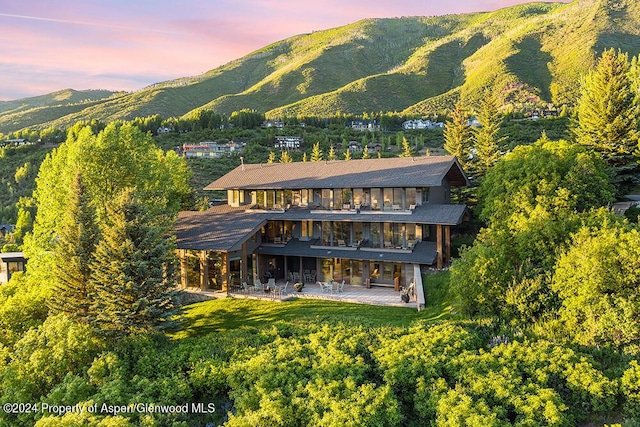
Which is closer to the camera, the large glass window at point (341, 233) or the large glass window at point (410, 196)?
the large glass window at point (410, 196)

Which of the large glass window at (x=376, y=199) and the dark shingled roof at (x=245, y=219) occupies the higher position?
the large glass window at (x=376, y=199)

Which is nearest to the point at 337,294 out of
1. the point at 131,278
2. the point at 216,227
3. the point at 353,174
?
the point at 353,174

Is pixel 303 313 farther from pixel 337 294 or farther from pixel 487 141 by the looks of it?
pixel 487 141

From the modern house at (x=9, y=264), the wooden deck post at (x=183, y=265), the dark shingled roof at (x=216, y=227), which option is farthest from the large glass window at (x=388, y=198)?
the modern house at (x=9, y=264)

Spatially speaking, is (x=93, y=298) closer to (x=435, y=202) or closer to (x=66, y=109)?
(x=435, y=202)

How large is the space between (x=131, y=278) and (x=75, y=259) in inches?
144

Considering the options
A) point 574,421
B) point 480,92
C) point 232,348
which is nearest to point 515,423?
point 574,421

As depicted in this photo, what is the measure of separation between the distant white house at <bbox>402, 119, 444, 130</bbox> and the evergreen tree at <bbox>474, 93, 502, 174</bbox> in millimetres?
66111

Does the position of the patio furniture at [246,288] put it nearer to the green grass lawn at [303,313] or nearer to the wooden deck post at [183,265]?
the green grass lawn at [303,313]

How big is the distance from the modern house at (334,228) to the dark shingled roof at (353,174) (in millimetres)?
74

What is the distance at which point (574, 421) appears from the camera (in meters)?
12.3

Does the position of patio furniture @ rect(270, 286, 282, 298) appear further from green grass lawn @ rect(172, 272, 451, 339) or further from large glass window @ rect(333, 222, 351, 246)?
large glass window @ rect(333, 222, 351, 246)

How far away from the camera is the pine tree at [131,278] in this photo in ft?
60.6

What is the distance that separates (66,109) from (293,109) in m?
104
